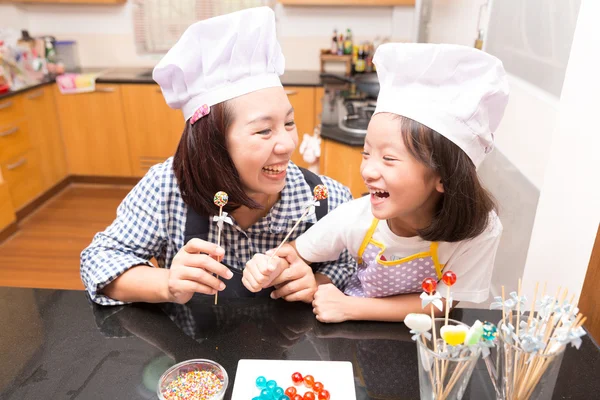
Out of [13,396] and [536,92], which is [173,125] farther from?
[13,396]

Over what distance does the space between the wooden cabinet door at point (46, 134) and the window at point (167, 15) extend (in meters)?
0.93

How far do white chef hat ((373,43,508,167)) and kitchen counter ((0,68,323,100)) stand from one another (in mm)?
2808

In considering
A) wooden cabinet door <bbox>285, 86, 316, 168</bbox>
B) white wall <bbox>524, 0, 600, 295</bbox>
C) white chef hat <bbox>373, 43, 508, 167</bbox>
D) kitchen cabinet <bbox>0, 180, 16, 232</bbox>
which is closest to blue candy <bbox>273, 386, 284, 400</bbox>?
white chef hat <bbox>373, 43, 508, 167</bbox>

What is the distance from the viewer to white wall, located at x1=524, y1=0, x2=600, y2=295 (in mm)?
1011

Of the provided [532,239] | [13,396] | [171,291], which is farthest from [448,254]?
[13,396]

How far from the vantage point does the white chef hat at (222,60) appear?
1.06m

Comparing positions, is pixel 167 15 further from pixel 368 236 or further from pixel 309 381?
pixel 309 381

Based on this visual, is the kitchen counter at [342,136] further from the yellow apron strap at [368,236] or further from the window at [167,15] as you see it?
the window at [167,15]

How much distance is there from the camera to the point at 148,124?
12.6 ft

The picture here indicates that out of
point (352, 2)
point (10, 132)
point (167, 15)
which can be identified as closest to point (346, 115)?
point (352, 2)

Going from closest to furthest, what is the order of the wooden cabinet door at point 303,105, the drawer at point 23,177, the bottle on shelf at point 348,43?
1. the drawer at point 23,177
2. the wooden cabinet door at point 303,105
3. the bottle on shelf at point 348,43

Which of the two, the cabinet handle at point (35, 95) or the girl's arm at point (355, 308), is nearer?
the girl's arm at point (355, 308)

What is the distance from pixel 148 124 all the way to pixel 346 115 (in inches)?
75.1

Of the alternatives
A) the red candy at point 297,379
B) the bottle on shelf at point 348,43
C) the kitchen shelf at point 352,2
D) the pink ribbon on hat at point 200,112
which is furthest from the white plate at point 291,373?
the bottle on shelf at point 348,43
